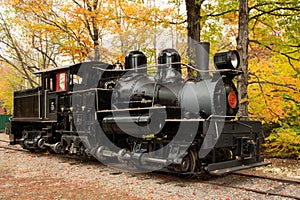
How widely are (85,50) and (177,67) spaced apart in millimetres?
10800

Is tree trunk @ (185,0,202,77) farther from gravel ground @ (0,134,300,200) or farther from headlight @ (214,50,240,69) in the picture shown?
gravel ground @ (0,134,300,200)

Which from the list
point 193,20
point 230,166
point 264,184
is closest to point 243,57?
point 193,20

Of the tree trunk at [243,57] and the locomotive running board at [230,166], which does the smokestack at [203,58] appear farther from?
the tree trunk at [243,57]

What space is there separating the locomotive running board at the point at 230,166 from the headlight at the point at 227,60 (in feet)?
7.29

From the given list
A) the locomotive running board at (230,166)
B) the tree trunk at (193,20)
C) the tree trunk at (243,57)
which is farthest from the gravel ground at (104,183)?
the tree trunk at (193,20)

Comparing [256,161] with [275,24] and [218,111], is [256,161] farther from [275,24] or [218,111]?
[275,24]

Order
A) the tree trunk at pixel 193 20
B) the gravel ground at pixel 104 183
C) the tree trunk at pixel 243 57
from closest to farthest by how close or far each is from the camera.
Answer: the gravel ground at pixel 104 183 → the tree trunk at pixel 243 57 → the tree trunk at pixel 193 20

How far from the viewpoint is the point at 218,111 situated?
7922 mm

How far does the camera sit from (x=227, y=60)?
789cm

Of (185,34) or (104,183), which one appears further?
(185,34)

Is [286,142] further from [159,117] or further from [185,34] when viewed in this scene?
[185,34]

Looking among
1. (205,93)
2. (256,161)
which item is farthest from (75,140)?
(256,161)

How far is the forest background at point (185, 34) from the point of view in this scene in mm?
10625

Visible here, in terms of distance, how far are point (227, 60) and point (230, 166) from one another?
244cm
